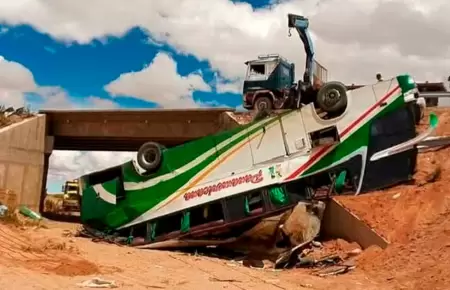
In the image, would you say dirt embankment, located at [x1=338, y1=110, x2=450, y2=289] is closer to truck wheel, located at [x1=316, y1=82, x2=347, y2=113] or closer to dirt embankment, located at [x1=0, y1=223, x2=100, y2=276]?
truck wheel, located at [x1=316, y1=82, x2=347, y2=113]

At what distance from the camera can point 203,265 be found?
36.6 feet

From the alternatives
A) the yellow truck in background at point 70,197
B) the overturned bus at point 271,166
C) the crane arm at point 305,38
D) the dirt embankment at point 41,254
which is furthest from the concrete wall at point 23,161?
the crane arm at point 305,38

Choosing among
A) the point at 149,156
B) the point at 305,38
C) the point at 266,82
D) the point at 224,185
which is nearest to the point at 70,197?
the point at 266,82

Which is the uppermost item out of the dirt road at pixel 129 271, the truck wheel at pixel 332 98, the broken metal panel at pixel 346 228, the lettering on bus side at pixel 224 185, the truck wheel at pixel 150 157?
the truck wheel at pixel 332 98

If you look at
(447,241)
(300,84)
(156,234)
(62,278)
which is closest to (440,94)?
(300,84)

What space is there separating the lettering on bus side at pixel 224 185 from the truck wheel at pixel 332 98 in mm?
2324

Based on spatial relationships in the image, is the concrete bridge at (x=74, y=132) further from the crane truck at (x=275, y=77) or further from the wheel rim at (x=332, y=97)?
the wheel rim at (x=332, y=97)

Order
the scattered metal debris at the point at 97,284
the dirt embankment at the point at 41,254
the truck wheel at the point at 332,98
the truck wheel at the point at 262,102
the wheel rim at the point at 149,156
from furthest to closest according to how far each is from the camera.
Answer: the truck wheel at the point at 262,102 → the wheel rim at the point at 149,156 → the truck wheel at the point at 332,98 → the dirt embankment at the point at 41,254 → the scattered metal debris at the point at 97,284

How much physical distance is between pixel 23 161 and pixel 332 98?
1652cm

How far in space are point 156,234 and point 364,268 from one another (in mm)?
5913

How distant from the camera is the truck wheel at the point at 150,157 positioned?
14.4m

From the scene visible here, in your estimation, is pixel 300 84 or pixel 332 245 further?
pixel 300 84

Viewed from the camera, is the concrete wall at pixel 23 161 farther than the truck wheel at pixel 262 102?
Yes

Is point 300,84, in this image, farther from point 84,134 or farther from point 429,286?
point 84,134
